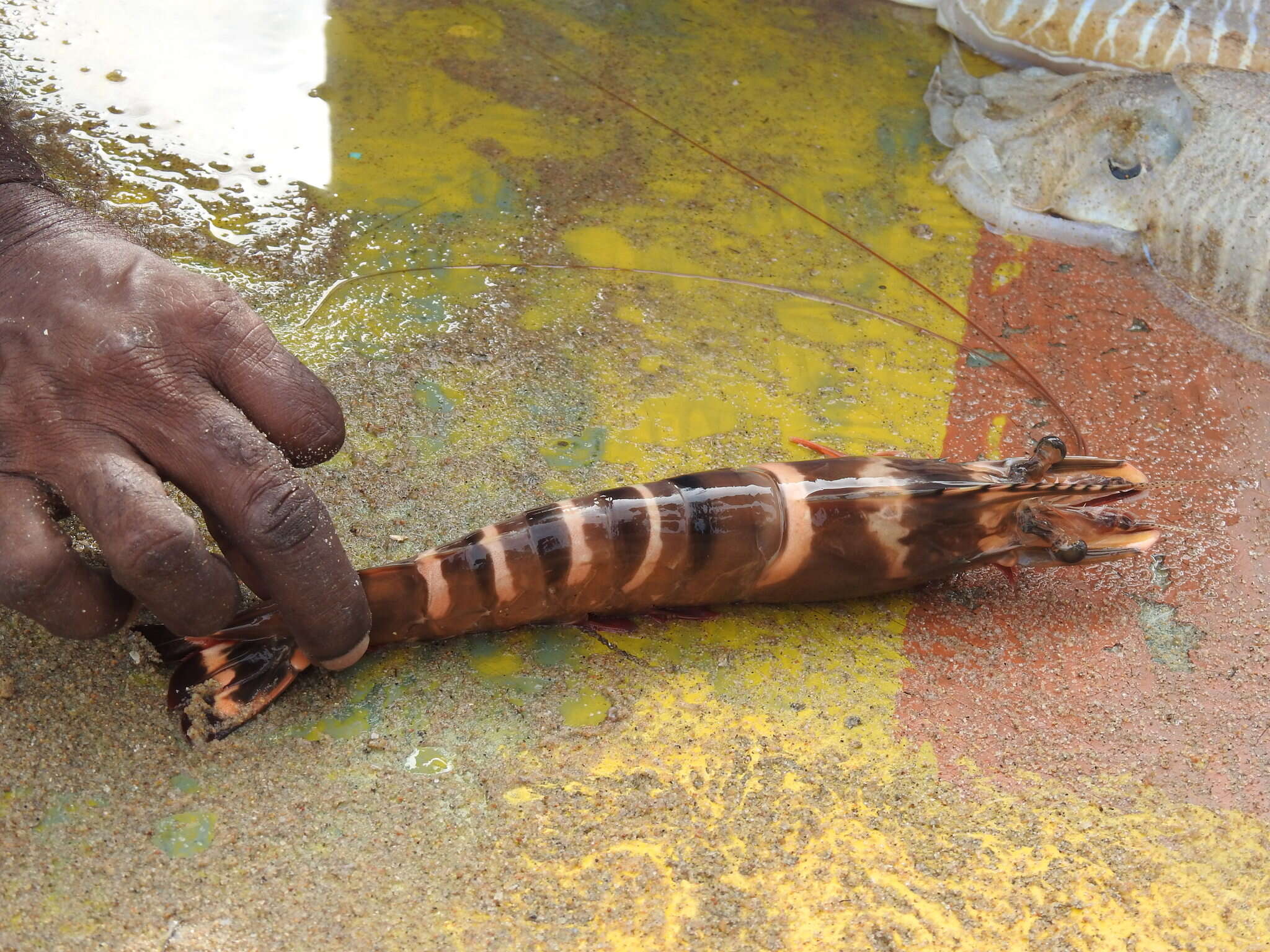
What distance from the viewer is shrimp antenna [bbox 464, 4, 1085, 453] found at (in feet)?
13.7

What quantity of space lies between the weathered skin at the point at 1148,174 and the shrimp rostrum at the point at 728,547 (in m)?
1.57

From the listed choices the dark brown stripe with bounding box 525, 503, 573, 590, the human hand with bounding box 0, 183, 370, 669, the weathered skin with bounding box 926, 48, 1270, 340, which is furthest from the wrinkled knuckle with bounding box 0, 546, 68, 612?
the weathered skin with bounding box 926, 48, 1270, 340

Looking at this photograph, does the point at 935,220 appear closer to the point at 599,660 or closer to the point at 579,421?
the point at 579,421

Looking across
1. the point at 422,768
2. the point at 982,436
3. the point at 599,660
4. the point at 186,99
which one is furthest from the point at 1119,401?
the point at 186,99

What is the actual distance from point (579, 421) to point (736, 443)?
51 cm

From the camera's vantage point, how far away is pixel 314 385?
8.82 feet

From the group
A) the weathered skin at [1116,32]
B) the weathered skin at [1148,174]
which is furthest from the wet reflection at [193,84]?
the weathered skin at [1116,32]

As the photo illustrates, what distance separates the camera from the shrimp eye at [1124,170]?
199 inches

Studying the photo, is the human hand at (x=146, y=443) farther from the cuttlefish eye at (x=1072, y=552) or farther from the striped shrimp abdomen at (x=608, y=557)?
the cuttlefish eye at (x=1072, y=552)

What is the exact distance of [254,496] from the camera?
2.48m

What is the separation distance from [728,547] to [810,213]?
210cm

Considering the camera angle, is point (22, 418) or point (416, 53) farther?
point (416, 53)

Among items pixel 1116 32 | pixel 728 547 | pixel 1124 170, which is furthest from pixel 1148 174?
pixel 728 547

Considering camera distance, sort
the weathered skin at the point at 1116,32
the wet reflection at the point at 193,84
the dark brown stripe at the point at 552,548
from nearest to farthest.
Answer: the dark brown stripe at the point at 552,548, the wet reflection at the point at 193,84, the weathered skin at the point at 1116,32
